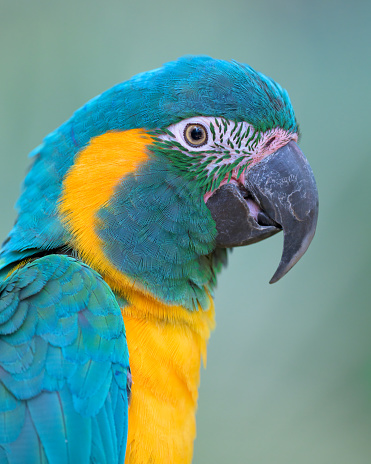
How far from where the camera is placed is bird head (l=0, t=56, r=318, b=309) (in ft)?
5.21

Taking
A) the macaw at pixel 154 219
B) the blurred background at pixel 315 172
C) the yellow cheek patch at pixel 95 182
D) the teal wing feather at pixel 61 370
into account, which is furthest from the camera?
the blurred background at pixel 315 172

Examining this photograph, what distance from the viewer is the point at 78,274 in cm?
145

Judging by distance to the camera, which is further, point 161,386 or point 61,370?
point 161,386

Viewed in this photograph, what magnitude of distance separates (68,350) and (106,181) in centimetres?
56

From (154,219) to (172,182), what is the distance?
0.14 meters

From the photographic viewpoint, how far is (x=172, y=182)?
163 centimetres

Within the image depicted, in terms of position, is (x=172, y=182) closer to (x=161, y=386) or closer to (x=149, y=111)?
(x=149, y=111)

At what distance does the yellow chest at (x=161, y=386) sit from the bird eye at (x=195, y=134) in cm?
59

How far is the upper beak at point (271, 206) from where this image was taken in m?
1.66

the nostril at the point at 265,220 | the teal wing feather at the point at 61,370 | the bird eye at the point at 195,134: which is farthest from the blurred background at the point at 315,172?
the teal wing feather at the point at 61,370

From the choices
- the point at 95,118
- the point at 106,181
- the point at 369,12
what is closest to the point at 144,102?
the point at 95,118

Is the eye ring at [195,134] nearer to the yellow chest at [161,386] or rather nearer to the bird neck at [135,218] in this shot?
the bird neck at [135,218]

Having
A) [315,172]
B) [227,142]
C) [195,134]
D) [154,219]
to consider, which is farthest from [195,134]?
[315,172]

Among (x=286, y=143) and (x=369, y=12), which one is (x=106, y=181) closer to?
(x=286, y=143)
